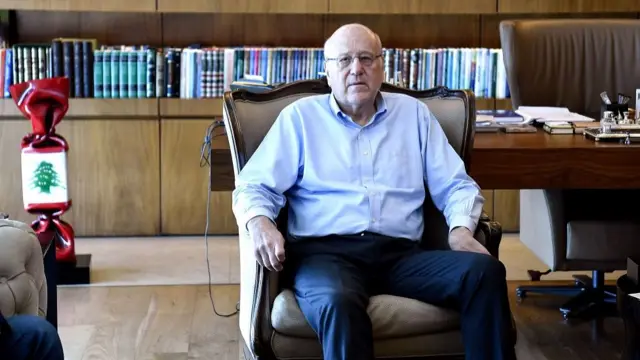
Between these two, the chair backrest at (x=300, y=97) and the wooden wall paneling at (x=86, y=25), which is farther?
→ the wooden wall paneling at (x=86, y=25)

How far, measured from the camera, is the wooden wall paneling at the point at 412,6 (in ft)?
15.7

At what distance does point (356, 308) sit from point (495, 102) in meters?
2.72

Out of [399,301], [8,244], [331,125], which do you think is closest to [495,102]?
[331,125]

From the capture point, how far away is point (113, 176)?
195 inches

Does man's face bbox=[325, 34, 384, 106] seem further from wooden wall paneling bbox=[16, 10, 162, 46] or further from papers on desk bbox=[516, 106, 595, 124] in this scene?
wooden wall paneling bbox=[16, 10, 162, 46]

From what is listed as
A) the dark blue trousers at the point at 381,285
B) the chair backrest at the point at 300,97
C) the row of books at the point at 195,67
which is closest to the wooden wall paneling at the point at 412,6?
the row of books at the point at 195,67

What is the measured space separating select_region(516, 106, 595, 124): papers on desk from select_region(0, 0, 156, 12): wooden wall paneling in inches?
75.8

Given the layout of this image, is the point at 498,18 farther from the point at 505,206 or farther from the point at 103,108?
the point at 103,108

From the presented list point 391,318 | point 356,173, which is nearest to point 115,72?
point 356,173

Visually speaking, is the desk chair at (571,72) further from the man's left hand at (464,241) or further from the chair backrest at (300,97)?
the man's left hand at (464,241)

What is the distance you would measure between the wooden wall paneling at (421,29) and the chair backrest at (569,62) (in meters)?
1.20

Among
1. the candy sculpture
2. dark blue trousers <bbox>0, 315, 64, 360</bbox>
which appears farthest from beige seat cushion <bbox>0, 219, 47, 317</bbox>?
the candy sculpture

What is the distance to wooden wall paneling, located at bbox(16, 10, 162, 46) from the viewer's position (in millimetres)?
5000

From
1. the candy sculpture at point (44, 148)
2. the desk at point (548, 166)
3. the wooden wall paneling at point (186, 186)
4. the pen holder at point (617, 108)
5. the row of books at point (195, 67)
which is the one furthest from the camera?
the wooden wall paneling at point (186, 186)
